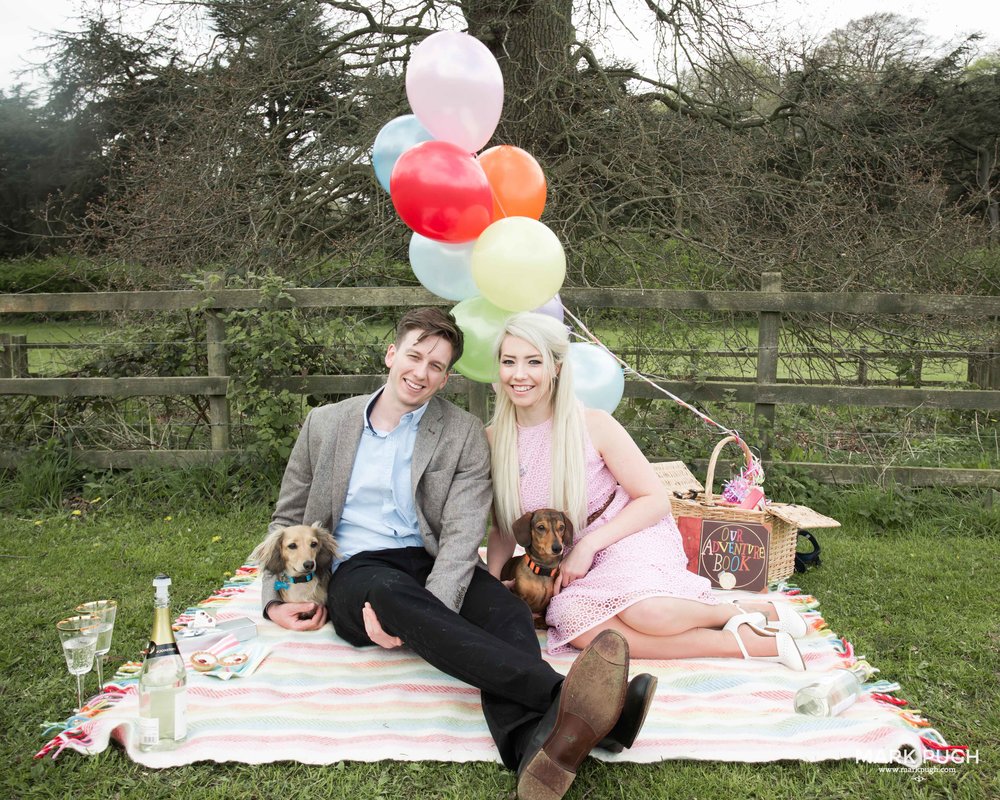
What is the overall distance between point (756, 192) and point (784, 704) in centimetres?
484

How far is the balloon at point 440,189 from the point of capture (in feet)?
9.99

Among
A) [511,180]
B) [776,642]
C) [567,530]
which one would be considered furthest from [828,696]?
[511,180]

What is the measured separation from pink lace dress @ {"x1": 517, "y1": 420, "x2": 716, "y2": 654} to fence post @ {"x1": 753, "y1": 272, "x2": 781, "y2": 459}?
2.02 meters

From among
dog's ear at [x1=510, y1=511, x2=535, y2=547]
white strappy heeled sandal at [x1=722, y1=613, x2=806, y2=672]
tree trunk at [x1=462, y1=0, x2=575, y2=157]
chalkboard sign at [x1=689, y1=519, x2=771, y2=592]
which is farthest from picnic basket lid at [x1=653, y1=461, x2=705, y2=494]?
tree trunk at [x1=462, y1=0, x2=575, y2=157]

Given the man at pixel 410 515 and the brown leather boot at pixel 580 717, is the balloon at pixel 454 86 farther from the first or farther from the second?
the brown leather boot at pixel 580 717

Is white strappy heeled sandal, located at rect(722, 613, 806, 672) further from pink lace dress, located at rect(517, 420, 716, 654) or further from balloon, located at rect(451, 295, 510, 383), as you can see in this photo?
balloon, located at rect(451, 295, 510, 383)

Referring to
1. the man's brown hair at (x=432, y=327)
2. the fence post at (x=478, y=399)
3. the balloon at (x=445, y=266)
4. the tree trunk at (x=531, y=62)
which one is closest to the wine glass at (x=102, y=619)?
the man's brown hair at (x=432, y=327)

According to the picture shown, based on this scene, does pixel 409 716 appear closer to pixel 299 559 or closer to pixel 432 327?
pixel 299 559

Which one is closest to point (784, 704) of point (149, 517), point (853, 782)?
point (853, 782)

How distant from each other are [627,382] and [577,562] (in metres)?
2.27

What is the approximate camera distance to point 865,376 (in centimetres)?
578

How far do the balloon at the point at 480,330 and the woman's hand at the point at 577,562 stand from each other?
83 centimetres

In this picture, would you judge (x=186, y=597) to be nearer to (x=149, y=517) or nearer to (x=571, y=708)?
(x=149, y=517)

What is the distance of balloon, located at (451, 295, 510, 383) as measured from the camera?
3338 millimetres
